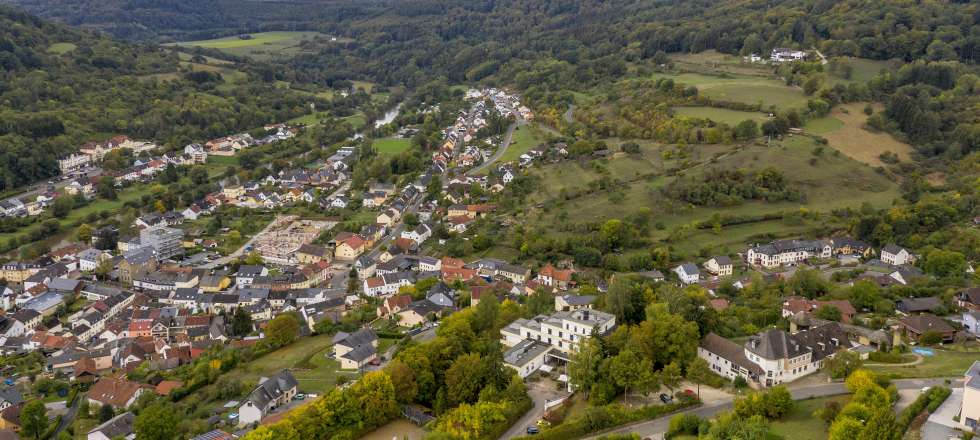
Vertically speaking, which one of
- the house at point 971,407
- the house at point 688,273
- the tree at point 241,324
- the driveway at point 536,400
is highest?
the house at point 971,407

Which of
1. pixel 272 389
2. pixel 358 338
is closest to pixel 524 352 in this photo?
pixel 358 338

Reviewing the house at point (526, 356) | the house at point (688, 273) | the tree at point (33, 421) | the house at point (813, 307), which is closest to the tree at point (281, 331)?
the tree at point (33, 421)

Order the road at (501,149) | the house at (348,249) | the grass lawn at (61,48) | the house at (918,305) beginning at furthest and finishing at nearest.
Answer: the grass lawn at (61,48), the road at (501,149), the house at (348,249), the house at (918,305)

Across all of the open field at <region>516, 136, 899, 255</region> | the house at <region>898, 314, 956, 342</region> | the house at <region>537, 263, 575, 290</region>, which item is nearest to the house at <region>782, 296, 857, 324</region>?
the house at <region>898, 314, 956, 342</region>

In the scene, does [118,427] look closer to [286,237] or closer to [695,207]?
[286,237]

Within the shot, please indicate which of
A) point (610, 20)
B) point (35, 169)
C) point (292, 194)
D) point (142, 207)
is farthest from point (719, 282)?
point (610, 20)

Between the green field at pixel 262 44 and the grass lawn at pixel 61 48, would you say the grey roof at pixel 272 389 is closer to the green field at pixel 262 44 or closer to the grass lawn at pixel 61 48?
the grass lawn at pixel 61 48

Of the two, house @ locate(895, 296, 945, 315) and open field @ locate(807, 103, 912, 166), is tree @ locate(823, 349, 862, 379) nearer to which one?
house @ locate(895, 296, 945, 315)
